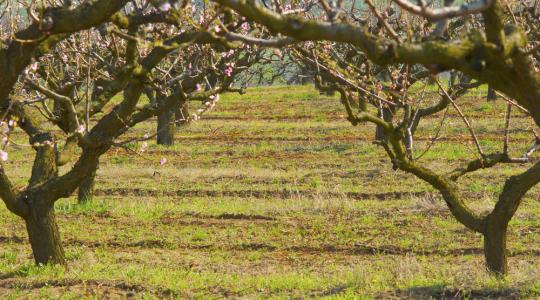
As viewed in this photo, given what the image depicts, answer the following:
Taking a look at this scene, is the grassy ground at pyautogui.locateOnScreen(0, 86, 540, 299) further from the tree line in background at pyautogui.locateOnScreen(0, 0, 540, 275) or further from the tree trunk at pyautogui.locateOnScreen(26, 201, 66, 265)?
the tree line in background at pyautogui.locateOnScreen(0, 0, 540, 275)

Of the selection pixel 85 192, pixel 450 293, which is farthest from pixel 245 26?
pixel 450 293

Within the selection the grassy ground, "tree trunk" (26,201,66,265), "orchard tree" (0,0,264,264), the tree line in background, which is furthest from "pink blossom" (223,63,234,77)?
"tree trunk" (26,201,66,265)

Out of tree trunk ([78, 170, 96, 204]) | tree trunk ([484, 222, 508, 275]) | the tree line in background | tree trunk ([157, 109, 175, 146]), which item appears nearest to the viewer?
the tree line in background

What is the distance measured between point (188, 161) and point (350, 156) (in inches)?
194

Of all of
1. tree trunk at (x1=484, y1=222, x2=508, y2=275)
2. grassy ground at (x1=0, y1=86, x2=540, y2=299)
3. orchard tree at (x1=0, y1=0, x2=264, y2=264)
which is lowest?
grassy ground at (x1=0, y1=86, x2=540, y2=299)

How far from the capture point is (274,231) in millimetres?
15367

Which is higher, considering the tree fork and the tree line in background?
the tree line in background

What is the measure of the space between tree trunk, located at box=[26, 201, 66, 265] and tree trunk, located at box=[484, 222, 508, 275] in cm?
583

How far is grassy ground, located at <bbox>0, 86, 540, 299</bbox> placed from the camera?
10594 mm

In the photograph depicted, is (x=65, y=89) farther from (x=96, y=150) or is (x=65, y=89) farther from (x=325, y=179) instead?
(x=325, y=179)

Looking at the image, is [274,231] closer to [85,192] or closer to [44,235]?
[44,235]

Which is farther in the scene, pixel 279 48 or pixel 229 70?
pixel 229 70

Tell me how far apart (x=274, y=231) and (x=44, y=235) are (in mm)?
4825

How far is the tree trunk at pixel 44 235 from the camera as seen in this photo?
38.2ft
